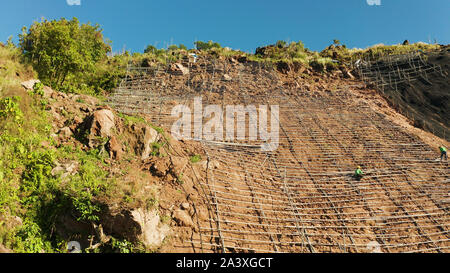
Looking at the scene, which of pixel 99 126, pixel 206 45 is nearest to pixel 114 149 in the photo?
pixel 99 126

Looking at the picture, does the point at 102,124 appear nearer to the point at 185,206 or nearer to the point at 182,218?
the point at 185,206

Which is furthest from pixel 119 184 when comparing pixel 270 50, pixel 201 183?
pixel 270 50

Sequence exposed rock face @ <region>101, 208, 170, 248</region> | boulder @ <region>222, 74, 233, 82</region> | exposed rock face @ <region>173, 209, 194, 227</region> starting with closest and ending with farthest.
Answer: exposed rock face @ <region>101, 208, 170, 248</region>
exposed rock face @ <region>173, 209, 194, 227</region>
boulder @ <region>222, 74, 233, 82</region>

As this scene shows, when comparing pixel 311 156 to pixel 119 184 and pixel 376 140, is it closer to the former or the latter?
pixel 376 140

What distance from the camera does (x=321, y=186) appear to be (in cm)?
716

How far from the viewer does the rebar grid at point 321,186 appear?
5.38 metres

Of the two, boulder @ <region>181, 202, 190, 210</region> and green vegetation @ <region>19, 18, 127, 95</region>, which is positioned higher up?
green vegetation @ <region>19, 18, 127, 95</region>

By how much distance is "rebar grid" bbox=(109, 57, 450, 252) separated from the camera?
17.6 ft

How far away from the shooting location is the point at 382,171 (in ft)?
25.6

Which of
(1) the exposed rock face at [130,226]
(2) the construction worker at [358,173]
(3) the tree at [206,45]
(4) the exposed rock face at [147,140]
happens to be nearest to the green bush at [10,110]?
(4) the exposed rock face at [147,140]

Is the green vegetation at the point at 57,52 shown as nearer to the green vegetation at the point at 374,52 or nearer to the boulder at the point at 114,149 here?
the boulder at the point at 114,149

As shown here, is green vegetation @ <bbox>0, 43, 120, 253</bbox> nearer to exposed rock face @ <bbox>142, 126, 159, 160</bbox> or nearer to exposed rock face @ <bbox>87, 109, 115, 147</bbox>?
exposed rock face @ <bbox>87, 109, 115, 147</bbox>

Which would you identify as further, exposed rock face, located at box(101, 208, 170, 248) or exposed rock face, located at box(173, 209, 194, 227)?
exposed rock face, located at box(173, 209, 194, 227)

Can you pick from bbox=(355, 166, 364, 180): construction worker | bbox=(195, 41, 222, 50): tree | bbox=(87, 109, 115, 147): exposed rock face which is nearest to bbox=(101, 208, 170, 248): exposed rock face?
bbox=(87, 109, 115, 147): exposed rock face
